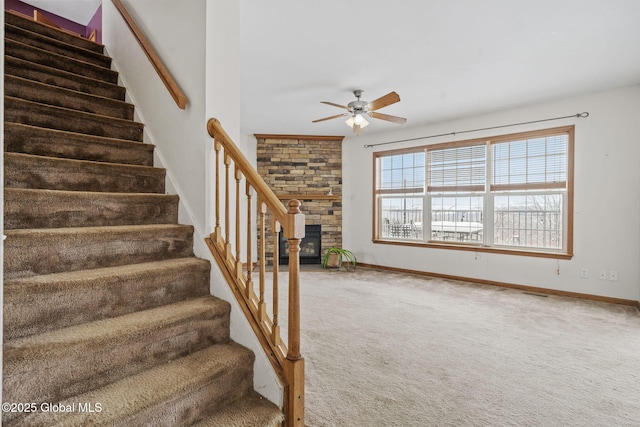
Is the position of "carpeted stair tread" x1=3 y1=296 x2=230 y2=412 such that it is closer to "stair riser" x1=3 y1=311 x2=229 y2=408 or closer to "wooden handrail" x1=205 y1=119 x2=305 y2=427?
"stair riser" x1=3 y1=311 x2=229 y2=408

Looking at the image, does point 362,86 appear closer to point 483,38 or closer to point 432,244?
point 483,38

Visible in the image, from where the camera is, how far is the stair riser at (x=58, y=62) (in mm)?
2496

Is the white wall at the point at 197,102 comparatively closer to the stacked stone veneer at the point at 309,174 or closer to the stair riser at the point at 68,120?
the stair riser at the point at 68,120

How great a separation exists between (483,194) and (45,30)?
5.42m

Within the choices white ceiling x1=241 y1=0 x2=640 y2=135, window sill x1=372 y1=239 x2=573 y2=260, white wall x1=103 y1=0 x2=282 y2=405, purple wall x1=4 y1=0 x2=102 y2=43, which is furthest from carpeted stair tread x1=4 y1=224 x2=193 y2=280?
window sill x1=372 y1=239 x2=573 y2=260

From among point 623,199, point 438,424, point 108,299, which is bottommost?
point 438,424

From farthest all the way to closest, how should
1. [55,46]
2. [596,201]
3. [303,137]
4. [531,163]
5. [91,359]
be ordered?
[303,137], [531,163], [596,201], [55,46], [91,359]

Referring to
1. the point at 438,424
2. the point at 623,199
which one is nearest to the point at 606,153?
the point at 623,199

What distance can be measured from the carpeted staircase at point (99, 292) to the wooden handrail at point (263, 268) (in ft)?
0.37

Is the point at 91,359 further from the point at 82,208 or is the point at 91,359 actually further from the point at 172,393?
the point at 82,208

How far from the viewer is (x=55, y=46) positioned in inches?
112

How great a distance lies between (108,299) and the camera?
152cm

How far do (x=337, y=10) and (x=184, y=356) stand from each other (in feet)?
7.89

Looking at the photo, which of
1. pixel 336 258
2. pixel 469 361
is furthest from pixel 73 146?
pixel 336 258
